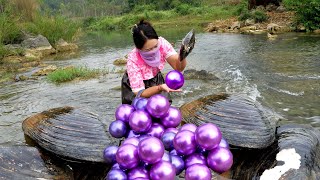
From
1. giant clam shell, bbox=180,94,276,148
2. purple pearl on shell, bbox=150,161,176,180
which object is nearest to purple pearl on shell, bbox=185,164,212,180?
purple pearl on shell, bbox=150,161,176,180

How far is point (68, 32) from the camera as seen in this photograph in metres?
19.9

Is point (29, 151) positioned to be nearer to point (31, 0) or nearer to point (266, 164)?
point (266, 164)

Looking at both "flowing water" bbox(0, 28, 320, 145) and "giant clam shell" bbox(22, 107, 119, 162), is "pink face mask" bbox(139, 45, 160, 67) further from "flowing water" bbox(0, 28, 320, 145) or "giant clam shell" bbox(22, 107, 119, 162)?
"flowing water" bbox(0, 28, 320, 145)

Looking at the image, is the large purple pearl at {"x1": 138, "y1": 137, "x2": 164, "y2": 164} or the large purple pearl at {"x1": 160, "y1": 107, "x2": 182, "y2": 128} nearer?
the large purple pearl at {"x1": 138, "y1": 137, "x2": 164, "y2": 164}

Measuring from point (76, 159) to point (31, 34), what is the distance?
1697cm

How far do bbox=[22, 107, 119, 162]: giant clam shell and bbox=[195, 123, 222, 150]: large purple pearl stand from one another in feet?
3.87

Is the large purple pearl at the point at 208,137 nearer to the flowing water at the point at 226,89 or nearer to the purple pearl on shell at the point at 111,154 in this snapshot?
the purple pearl on shell at the point at 111,154

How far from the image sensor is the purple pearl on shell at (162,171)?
6.49 feet

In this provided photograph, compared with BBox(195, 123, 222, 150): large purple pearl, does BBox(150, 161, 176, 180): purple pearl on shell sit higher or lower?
lower

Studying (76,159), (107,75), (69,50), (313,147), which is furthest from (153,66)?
(69,50)

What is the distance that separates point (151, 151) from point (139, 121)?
37 cm

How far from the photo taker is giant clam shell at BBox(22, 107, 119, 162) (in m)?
2.98

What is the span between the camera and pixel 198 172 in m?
2.03

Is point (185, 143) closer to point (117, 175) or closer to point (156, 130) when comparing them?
point (156, 130)
